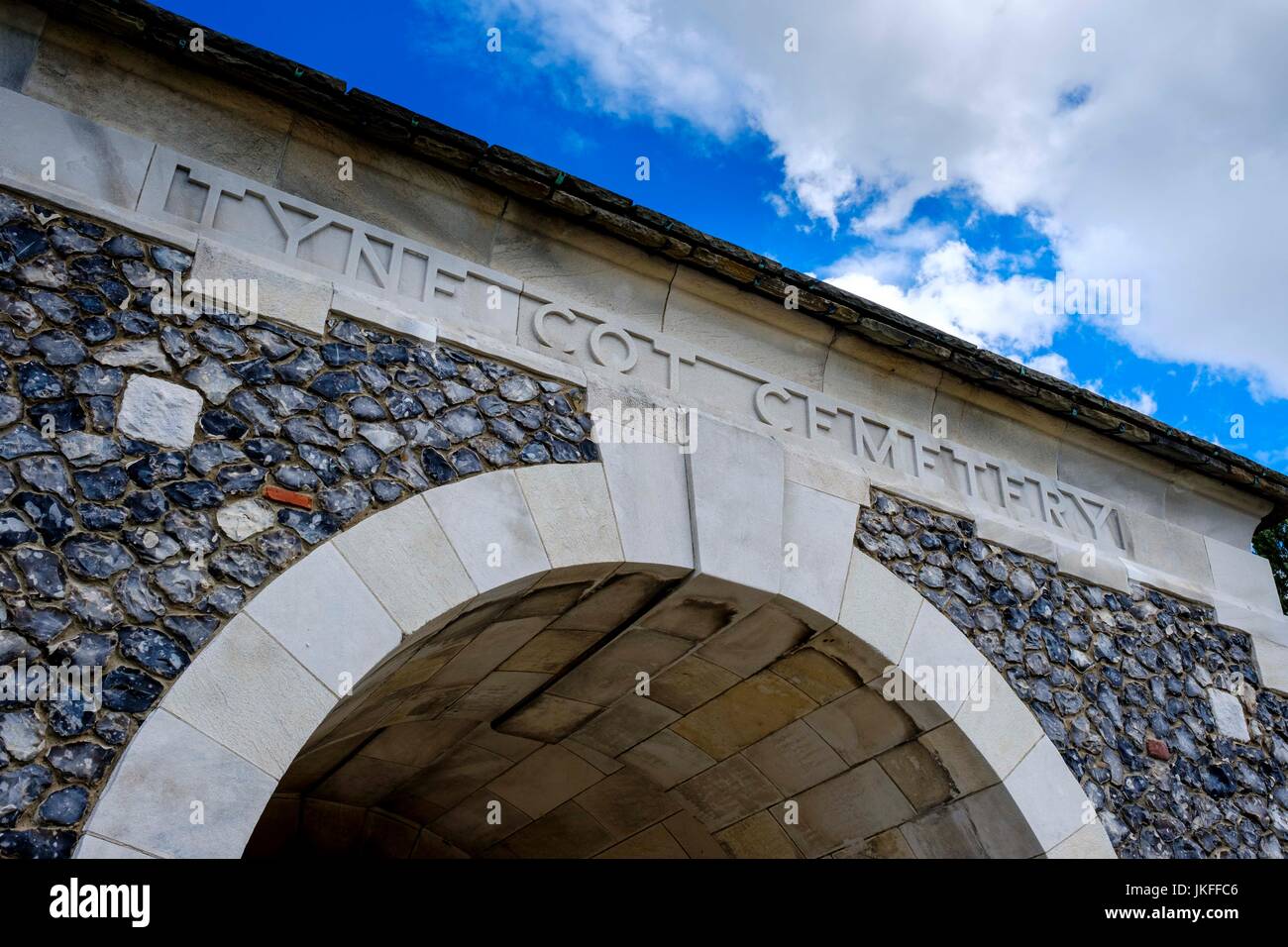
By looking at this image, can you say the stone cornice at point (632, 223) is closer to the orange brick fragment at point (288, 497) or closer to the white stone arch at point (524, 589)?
the white stone arch at point (524, 589)

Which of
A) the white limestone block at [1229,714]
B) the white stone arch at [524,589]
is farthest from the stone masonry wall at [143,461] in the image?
the white limestone block at [1229,714]

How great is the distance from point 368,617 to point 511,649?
1330 millimetres

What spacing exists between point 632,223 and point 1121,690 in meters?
3.33

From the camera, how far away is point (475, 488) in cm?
475

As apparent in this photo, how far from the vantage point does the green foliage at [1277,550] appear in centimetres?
1173

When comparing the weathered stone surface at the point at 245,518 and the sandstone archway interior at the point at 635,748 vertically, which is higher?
the weathered stone surface at the point at 245,518

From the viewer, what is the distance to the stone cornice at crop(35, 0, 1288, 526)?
4789 mm

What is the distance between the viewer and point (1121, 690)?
20.0ft

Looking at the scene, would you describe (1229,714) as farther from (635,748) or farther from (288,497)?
(288,497)

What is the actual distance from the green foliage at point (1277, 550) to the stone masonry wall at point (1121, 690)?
579 cm

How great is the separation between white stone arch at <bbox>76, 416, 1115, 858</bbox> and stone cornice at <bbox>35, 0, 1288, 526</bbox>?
90 cm

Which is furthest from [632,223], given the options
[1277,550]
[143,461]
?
[1277,550]
